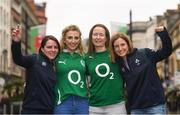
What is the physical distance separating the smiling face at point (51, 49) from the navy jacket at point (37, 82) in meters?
0.07

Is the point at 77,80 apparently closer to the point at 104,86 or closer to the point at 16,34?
the point at 104,86

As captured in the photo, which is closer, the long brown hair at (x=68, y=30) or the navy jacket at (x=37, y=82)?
the navy jacket at (x=37, y=82)

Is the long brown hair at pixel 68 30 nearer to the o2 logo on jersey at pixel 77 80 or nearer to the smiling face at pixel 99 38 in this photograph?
the smiling face at pixel 99 38

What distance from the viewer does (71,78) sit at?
27.9 ft

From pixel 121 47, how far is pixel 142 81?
0.51 meters

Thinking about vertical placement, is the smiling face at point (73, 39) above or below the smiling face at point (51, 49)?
above

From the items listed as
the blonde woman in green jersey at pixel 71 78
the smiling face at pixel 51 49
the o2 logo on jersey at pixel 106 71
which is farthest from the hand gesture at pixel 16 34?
the o2 logo on jersey at pixel 106 71

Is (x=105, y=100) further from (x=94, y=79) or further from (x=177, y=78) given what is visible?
(x=177, y=78)

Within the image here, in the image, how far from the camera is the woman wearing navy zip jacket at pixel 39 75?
333 inches

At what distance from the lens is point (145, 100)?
843cm

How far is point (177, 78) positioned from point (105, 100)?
31334mm

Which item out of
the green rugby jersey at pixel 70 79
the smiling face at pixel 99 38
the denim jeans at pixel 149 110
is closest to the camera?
the denim jeans at pixel 149 110

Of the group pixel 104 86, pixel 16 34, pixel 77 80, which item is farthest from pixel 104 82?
pixel 16 34

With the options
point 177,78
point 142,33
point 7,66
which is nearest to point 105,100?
point 177,78
